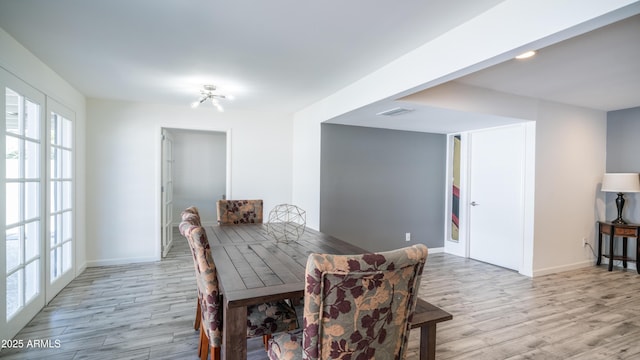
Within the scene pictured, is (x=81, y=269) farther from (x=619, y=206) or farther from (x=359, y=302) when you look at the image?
(x=619, y=206)

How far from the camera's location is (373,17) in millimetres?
1952

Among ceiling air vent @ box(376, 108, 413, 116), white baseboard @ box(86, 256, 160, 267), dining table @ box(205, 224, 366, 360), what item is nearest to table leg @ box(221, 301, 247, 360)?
dining table @ box(205, 224, 366, 360)

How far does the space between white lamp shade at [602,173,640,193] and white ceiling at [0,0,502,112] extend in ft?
12.9

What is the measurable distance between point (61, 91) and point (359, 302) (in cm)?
391

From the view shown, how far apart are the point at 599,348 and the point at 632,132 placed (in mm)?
3752

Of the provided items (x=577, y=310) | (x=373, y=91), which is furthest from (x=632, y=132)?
(x=373, y=91)

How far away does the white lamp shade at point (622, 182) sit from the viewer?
408 centimetres

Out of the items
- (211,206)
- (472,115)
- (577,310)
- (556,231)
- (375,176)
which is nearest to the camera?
(577,310)

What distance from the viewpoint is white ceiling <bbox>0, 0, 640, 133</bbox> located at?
190 centimetres

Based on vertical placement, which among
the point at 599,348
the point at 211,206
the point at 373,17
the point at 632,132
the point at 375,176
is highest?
the point at 373,17

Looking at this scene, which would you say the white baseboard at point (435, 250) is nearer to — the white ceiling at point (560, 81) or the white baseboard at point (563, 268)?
the white baseboard at point (563, 268)

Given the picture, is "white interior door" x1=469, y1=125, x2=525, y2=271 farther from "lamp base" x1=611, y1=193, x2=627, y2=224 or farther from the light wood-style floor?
"lamp base" x1=611, y1=193, x2=627, y2=224

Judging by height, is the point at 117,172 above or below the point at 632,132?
below

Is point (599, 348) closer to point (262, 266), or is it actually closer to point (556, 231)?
point (556, 231)
